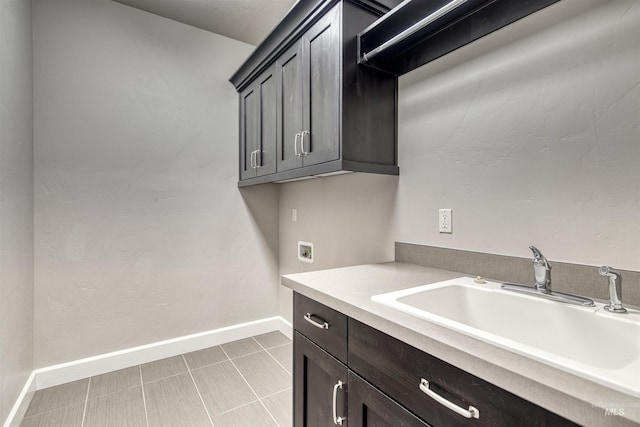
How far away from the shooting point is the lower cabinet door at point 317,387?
1049mm

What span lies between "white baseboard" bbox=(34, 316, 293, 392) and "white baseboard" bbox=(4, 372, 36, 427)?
0.08 metres

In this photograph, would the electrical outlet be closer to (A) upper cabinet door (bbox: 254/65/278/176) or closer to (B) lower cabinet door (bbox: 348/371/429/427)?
(B) lower cabinet door (bbox: 348/371/429/427)

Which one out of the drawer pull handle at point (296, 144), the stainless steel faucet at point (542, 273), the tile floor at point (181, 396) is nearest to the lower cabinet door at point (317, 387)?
the tile floor at point (181, 396)

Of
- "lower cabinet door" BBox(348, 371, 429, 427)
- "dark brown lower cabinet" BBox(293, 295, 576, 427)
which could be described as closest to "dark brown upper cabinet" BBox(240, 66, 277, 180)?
"dark brown lower cabinet" BBox(293, 295, 576, 427)

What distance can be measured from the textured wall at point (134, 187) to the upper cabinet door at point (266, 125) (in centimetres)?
54

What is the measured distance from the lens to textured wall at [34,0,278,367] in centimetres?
210

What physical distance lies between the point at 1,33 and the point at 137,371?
221cm

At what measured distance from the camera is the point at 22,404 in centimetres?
178

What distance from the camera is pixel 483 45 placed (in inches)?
51.1

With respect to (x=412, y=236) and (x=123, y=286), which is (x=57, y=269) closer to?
(x=123, y=286)

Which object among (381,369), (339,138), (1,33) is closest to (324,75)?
(339,138)

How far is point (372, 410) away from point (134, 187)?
2296 millimetres

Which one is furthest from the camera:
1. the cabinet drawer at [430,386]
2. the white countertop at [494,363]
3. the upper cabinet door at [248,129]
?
the upper cabinet door at [248,129]

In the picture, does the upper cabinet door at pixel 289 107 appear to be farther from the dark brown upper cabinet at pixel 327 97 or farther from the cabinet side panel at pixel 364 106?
the cabinet side panel at pixel 364 106
